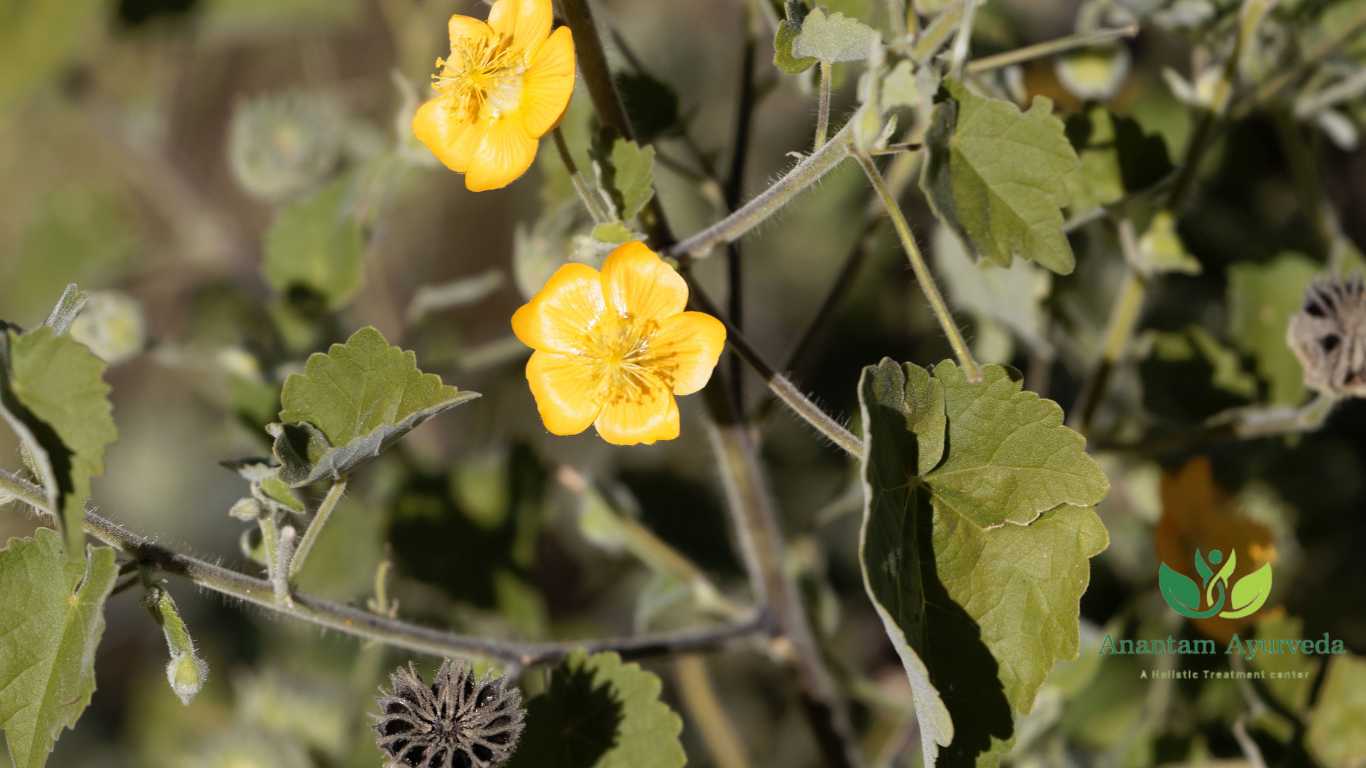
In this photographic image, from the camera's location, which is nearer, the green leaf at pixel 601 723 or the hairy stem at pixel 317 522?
the hairy stem at pixel 317 522

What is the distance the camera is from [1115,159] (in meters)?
1.57

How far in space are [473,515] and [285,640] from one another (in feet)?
2.40

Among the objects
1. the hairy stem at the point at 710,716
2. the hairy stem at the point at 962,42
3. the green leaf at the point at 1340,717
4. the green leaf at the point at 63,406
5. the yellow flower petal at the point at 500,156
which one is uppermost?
the hairy stem at the point at 962,42

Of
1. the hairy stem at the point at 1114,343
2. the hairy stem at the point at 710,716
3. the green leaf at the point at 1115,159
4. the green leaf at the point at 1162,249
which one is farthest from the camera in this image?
the hairy stem at the point at 710,716

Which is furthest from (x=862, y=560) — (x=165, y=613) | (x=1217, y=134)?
(x=1217, y=134)

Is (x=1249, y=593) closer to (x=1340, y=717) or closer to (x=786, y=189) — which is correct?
(x=1340, y=717)

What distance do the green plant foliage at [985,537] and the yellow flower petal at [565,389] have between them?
33 cm

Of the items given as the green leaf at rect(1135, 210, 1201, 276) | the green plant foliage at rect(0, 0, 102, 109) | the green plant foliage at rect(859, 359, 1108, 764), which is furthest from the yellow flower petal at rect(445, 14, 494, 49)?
the green plant foliage at rect(0, 0, 102, 109)

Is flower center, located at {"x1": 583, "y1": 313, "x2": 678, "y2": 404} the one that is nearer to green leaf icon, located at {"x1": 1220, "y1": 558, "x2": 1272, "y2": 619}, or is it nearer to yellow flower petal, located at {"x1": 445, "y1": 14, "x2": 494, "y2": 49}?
yellow flower petal, located at {"x1": 445, "y1": 14, "x2": 494, "y2": 49}

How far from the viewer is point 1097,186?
5.14 ft

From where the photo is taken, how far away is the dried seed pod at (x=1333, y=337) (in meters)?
1.57

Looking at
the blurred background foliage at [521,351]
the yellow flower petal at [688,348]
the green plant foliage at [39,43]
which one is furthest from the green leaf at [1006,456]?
the green plant foliage at [39,43]

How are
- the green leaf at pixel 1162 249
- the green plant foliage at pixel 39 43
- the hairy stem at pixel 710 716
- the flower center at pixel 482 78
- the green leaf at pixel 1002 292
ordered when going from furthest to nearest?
1. the green plant foliage at pixel 39 43
2. the hairy stem at pixel 710 716
3. the green leaf at pixel 1002 292
4. the green leaf at pixel 1162 249
5. the flower center at pixel 482 78

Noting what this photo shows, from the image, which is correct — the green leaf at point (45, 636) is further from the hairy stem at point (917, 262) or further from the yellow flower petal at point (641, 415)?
the hairy stem at point (917, 262)
